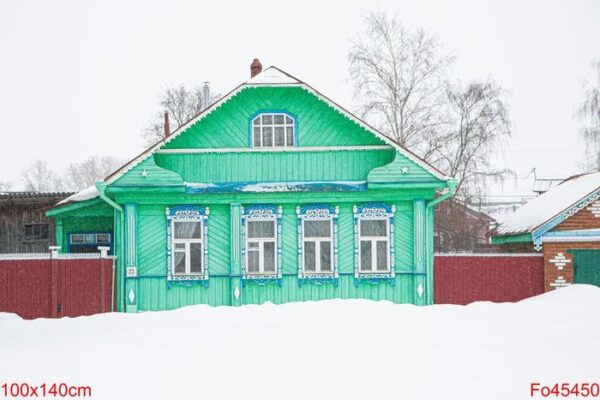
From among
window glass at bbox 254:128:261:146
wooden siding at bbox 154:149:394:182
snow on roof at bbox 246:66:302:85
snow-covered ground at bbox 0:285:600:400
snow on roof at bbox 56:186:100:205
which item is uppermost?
snow on roof at bbox 246:66:302:85

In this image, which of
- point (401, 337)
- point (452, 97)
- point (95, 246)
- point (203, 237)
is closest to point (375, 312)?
point (401, 337)

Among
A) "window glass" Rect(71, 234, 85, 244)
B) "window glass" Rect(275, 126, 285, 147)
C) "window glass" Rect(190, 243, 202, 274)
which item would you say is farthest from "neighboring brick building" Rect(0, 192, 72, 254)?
"window glass" Rect(275, 126, 285, 147)

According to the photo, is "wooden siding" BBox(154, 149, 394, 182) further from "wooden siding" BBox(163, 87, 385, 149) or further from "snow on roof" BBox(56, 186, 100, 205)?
"snow on roof" BBox(56, 186, 100, 205)

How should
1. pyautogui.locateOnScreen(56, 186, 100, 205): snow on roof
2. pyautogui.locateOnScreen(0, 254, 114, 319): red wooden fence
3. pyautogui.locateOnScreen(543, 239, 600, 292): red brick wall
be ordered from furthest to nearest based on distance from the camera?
pyautogui.locateOnScreen(56, 186, 100, 205): snow on roof < pyautogui.locateOnScreen(543, 239, 600, 292): red brick wall < pyautogui.locateOnScreen(0, 254, 114, 319): red wooden fence

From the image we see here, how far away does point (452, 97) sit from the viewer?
96.9 feet

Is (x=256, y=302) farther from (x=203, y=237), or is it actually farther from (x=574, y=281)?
(x=574, y=281)

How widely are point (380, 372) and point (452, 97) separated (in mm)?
21844

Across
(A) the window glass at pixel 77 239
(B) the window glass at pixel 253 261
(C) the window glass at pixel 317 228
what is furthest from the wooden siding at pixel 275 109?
(A) the window glass at pixel 77 239

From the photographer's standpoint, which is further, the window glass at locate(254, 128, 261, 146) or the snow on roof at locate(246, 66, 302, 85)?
the window glass at locate(254, 128, 261, 146)

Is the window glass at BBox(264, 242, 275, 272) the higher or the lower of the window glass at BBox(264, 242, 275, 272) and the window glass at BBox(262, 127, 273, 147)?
the lower

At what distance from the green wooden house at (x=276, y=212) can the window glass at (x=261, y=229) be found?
0.03m

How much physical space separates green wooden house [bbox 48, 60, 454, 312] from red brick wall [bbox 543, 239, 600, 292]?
10.0ft

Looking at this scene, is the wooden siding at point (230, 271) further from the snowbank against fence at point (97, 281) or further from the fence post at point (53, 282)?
the fence post at point (53, 282)

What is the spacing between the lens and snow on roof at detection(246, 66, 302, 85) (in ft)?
56.5
